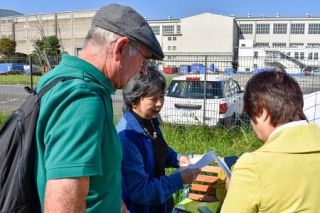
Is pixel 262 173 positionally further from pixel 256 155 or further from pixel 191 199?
pixel 191 199

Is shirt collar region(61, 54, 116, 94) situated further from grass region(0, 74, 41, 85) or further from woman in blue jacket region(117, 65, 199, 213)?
grass region(0, 74, 41, 85)

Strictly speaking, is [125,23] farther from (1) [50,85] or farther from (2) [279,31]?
(2) [279,31]

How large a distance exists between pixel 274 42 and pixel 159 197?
8637 centimetres

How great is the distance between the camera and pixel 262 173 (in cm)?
158

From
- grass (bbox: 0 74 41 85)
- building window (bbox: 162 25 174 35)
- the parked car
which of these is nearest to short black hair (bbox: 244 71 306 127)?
the parked car

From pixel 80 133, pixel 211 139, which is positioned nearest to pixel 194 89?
pixel 211 139

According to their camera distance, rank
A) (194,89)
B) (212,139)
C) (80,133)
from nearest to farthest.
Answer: (80,133), (212,139), (194,89)

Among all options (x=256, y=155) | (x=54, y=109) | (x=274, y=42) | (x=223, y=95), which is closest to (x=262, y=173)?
(x=256, y=155)

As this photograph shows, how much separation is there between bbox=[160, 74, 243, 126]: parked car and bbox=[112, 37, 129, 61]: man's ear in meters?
6.47

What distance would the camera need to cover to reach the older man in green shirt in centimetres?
134

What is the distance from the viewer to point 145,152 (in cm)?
248

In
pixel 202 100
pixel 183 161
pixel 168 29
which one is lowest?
pixel 202 100

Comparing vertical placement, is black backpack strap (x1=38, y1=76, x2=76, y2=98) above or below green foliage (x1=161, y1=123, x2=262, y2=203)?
above

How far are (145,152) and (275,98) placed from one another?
1000 millimetres
